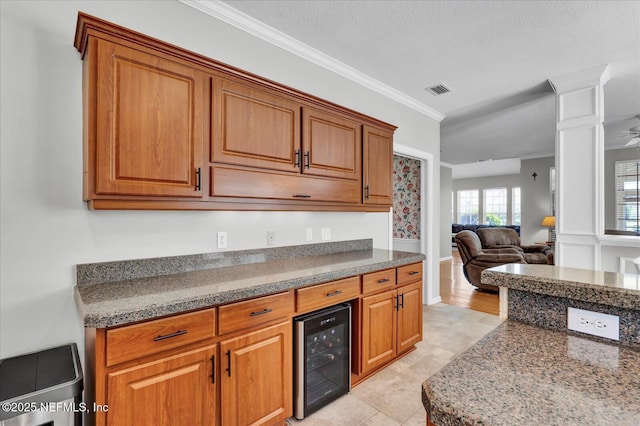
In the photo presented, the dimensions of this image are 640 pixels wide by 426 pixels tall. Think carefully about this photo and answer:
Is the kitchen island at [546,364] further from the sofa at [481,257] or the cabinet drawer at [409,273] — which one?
the sofa at [481,257]

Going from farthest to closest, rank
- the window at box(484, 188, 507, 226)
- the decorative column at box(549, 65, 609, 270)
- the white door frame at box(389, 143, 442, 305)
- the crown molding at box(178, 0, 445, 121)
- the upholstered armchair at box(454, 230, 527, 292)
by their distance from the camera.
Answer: the window at box(484, 188, 507, 226) < the upholstered armchair at box(454, 230, 527, 292) < the white door frame at box(389, 143, 442, 305) < the decorative column at box(549, 65, 609, 270) < the crown molding at box(178, 0, 445, 121)

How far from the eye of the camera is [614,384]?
701 millimetres

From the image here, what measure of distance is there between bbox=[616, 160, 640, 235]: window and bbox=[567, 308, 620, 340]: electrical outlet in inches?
279

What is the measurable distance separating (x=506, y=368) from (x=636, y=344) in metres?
0.42

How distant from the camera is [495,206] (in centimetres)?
1120

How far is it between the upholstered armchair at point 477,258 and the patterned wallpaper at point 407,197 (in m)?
0.82

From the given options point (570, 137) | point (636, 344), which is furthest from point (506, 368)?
point (570, 137)

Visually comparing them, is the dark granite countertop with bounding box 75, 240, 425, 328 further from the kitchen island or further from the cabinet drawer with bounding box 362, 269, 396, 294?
the kitchen island

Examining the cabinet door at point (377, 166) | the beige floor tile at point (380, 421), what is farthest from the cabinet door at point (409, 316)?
the cabinet door at point (377, 166)

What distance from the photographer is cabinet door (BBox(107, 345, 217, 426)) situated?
126 centimetres

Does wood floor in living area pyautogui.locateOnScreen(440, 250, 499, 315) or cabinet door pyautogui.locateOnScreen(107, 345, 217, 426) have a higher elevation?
cabinet door pyautogui.locateOnScreen(107, 345, 217, 426)

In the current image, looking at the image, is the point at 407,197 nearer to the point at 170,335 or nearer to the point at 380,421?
the point at 380,421

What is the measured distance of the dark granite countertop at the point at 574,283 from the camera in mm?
867

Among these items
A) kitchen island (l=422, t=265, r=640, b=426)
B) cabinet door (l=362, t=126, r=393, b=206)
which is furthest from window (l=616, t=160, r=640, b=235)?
kitchen island (l=422, t=265, r=640, b=426)
